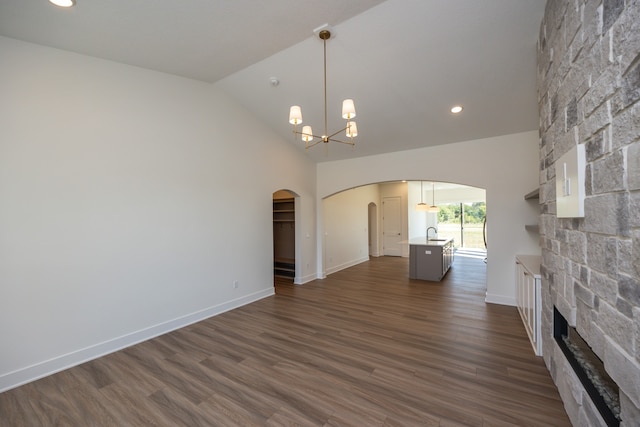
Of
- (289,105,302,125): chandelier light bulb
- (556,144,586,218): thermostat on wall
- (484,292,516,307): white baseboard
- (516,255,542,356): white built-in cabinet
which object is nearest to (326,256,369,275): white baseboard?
(484,292,516,307): white baseboard

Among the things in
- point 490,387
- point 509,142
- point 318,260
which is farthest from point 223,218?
point 509,142

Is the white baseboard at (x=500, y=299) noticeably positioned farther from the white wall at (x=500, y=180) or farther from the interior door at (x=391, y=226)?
Answer: the interior door at (x=391, y=226)

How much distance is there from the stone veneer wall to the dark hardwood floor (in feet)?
2.10

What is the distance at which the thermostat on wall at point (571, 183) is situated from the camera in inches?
57.6

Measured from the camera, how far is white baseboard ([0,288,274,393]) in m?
2.55

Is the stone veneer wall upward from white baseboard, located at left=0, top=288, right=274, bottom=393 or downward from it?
upward

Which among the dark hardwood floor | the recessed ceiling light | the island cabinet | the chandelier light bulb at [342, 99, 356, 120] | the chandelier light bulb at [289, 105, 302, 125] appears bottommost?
the dark hardwood floor

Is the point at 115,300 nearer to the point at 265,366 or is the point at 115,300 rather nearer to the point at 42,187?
the point at 42,187

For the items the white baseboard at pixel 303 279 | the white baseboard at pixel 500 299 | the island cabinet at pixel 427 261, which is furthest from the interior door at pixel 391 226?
the white baseboard at pixel 500 299

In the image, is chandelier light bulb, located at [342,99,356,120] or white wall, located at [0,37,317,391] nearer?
white wall, located at [0,37,317,391]

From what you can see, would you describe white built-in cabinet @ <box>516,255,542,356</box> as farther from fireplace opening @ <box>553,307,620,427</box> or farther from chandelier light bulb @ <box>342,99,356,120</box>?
chandelier light bulb @ <box>342,99,356,120</box>

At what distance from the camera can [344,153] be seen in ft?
19.9

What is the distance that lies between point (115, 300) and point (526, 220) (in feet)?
20.2

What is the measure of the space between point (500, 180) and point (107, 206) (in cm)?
590
